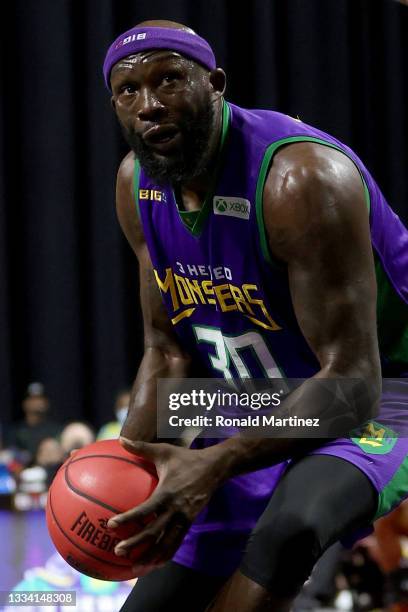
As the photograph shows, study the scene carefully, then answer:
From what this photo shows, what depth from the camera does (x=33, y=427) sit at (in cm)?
721

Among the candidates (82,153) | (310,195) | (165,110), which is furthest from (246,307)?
(82,153)

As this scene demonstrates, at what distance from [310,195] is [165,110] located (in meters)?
0.34

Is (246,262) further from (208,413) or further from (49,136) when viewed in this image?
(49,136)

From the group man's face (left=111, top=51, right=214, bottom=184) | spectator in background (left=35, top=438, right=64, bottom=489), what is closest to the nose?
man's face (left=111, top=51, right=214, bottom=184)

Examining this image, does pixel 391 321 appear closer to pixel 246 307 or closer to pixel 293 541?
pixel 246 307

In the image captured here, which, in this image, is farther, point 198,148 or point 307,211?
point 198,148

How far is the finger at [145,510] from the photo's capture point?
5.65ft

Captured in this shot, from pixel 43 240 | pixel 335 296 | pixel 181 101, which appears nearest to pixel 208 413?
pixel 335 296

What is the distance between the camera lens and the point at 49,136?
802 centimetres

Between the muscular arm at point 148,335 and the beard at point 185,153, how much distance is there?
0.27 metres

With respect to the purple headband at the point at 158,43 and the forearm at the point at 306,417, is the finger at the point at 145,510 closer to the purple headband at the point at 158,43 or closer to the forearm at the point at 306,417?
the forearm at the point at 306,417

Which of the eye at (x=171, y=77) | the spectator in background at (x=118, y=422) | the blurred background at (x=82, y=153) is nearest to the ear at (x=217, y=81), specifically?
the eye at (x=171, y=77)

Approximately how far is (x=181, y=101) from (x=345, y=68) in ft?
21.9

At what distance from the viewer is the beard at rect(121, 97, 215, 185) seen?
1.99m
